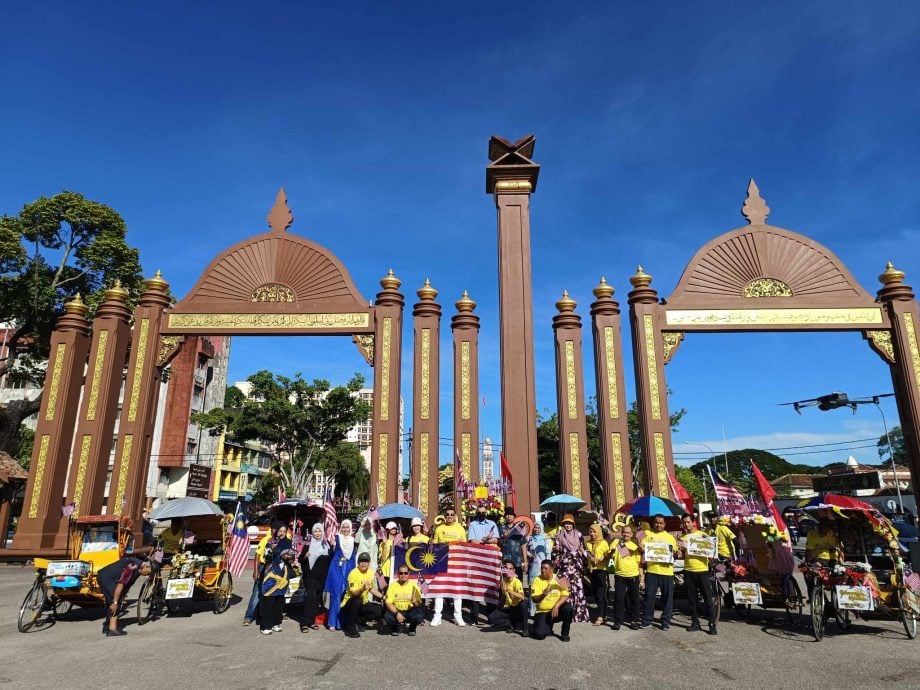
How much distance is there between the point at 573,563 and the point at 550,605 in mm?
1372

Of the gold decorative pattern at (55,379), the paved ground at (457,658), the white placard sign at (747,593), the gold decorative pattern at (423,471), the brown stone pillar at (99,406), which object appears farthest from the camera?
the gold decorative pattern at (55,379)

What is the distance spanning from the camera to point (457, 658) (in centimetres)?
654

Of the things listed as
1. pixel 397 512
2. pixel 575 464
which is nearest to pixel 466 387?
pixel 575 464

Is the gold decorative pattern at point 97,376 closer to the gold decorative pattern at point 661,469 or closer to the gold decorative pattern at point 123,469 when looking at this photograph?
the gold decorative pattern at point 123,469

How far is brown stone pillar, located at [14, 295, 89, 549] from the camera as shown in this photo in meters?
15.2

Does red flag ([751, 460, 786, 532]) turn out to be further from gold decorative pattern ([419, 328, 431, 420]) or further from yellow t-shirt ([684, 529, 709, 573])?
gold decorative pattern ([419, 328, 431, 420])

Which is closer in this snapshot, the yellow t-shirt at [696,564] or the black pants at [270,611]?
the black pants at [270,611]

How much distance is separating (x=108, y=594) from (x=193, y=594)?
132 cm

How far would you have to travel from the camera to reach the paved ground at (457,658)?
5.71 m

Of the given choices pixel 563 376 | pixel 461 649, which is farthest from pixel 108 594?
pixel 563 376

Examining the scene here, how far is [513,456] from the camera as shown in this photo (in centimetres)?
1538

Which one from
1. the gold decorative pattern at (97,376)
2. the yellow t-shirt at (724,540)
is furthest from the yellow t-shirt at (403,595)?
the gold decorative pattern at (97,376)

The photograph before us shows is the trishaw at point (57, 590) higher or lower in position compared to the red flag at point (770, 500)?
lower

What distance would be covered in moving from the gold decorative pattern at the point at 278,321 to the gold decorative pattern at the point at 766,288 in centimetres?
1075
